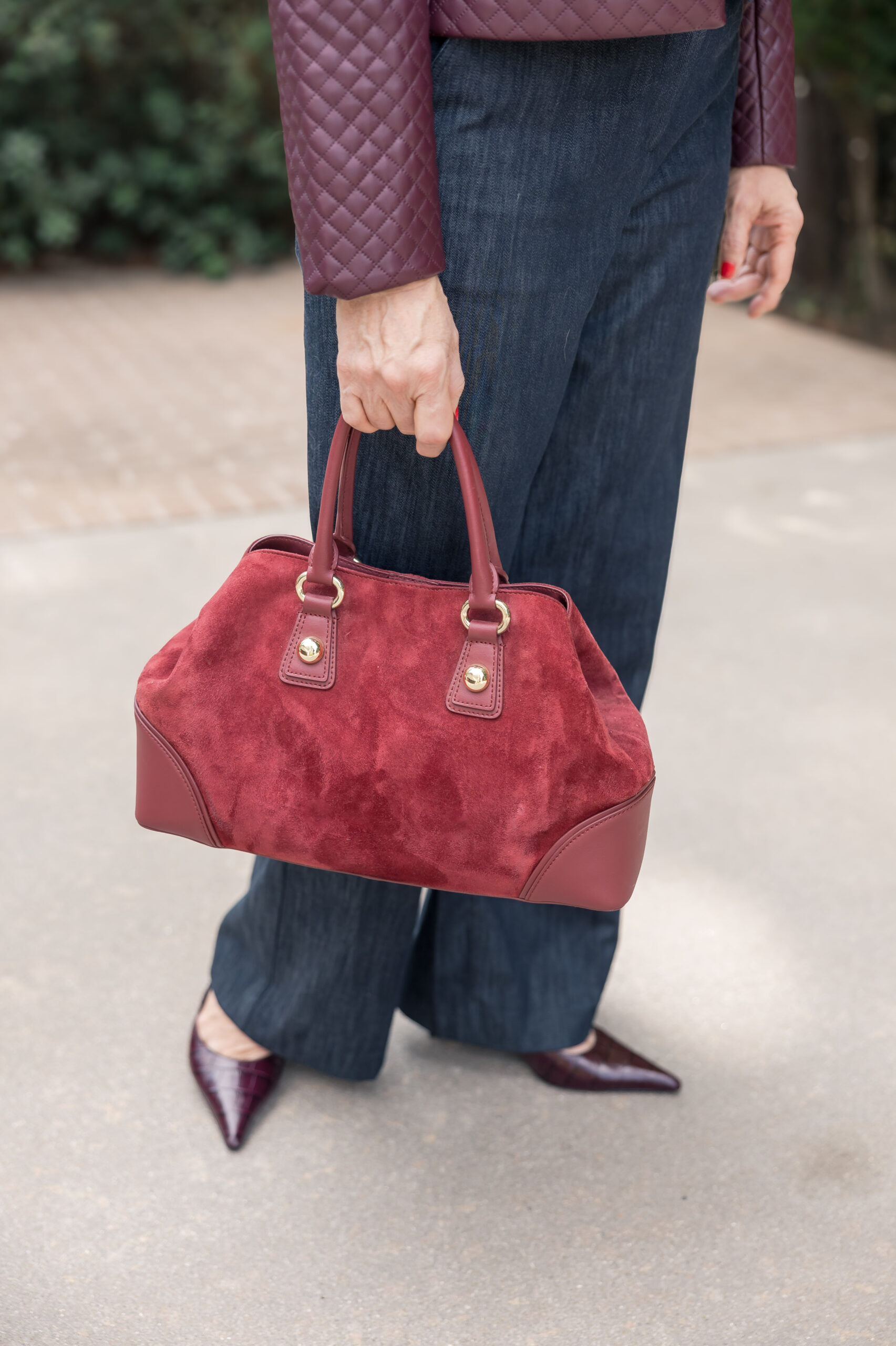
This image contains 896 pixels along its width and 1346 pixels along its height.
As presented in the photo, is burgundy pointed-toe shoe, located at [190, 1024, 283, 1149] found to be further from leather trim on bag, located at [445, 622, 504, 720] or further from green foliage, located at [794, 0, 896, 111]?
green foliage, located at [794, 0, 896, 111]

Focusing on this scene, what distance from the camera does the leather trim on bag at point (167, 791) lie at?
4.12ft

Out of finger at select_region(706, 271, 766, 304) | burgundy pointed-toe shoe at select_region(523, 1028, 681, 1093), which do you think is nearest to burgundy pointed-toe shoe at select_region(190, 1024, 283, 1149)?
burgundy pointed-toe shoe at select_region(523, 1028, 681, 1093)

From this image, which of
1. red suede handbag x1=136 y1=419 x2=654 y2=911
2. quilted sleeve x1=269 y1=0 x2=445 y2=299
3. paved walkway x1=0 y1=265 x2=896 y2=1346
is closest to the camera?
quilted sleeve x1=269 y1=0 x2=445 y2=299

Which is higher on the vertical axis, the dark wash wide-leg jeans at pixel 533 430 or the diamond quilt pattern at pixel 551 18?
the diamond quilt pattern at pixel 551 18

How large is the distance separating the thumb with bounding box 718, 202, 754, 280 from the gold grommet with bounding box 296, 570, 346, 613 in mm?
695

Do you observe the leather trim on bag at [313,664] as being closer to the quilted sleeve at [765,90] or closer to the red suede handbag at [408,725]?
the red suede handbag at [408,725]

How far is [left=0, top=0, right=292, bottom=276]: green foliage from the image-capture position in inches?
253

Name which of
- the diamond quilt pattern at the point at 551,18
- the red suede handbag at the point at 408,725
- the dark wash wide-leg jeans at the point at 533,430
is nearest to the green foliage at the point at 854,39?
the dark wash wide-leg jeans at the point at 533,430

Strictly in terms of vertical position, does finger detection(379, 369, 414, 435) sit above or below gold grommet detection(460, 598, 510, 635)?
above

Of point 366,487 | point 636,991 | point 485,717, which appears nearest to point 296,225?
point 366,487

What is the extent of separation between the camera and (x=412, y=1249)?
1463mm

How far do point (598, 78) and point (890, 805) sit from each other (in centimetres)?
155

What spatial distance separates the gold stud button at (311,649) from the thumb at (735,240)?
0.74 metres

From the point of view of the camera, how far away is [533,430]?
1.31 m
